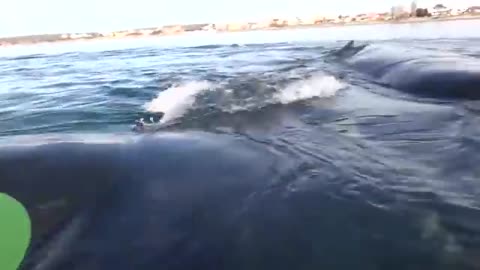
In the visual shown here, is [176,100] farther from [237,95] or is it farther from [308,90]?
[308,90]

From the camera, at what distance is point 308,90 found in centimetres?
805

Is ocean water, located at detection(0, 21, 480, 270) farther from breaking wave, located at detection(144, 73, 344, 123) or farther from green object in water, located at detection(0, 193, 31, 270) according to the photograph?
breaking wave, located at detection(144, 73, 344, 123)

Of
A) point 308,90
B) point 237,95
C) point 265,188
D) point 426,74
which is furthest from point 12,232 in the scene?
point 426,74

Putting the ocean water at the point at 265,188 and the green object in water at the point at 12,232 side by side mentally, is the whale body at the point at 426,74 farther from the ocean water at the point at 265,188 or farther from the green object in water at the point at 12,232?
the green object in water at the point at 12,232

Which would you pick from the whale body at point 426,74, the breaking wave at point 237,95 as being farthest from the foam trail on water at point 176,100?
the whale body at point 426,74

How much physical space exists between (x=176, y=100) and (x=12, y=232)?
15.6ft

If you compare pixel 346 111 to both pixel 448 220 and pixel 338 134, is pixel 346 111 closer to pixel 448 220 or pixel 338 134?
pixel 338 134

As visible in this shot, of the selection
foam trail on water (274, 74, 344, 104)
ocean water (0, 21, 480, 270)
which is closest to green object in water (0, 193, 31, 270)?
ocean water (0, 21, 480, 270)

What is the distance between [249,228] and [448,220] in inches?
52.4

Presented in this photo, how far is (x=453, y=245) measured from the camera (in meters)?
3.41

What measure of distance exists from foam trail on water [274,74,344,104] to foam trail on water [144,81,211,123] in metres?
1.30

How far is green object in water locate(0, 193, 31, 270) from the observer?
3.57 meters

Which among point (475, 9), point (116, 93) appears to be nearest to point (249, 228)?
point (116, 93)

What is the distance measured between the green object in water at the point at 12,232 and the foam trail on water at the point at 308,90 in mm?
4085
